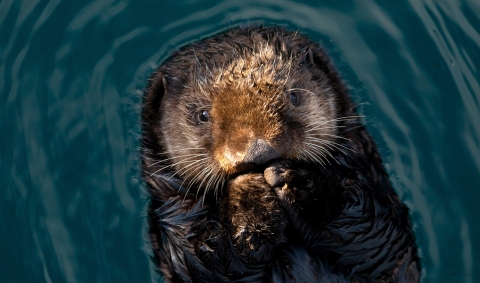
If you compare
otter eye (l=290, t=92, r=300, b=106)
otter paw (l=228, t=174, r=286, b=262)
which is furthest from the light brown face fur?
otter paw (l=228, t=174, r=286, b=262)

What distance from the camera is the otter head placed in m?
3.69

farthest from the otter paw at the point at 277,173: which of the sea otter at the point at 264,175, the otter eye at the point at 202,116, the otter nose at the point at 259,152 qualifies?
the otter eye at the point at 202,116

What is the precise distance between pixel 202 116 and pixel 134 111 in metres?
1.05

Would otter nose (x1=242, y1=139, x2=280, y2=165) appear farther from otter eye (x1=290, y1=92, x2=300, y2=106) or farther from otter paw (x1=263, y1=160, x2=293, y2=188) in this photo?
otter eye (x1=290, y1=92, x2=300, y2=106)

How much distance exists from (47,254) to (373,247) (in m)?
2.33

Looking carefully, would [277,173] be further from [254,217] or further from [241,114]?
[241,114]

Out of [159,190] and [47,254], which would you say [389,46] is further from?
[47,254]

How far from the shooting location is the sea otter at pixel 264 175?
3779 millimetres

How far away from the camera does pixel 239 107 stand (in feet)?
12.4

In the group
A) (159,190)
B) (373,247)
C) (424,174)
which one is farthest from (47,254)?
(424,174)

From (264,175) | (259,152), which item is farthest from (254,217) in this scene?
(259,152)

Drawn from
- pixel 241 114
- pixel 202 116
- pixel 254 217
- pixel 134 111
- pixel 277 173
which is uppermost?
pixel 134 111

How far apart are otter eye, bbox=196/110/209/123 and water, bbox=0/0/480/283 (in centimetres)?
87

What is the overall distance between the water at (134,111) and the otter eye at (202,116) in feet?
2.85
